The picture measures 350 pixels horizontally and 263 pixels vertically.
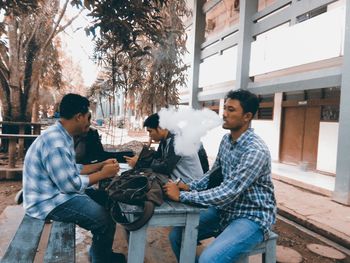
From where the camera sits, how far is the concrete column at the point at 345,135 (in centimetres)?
659

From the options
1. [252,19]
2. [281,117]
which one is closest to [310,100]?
[281,117]

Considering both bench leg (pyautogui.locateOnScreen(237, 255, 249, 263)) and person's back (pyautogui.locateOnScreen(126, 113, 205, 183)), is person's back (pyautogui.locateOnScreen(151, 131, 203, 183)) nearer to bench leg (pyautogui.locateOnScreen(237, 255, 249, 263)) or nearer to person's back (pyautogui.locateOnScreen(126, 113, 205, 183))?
person's back (pyautogui.locateOnScreen(126, 113, 205, 183))

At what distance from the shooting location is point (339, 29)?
23.0 ft

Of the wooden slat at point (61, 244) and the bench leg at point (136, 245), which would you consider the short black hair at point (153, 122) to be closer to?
the wooden slat at point (61, 244)

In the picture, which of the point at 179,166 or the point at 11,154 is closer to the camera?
the point at 179,166

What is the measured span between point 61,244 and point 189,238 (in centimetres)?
101

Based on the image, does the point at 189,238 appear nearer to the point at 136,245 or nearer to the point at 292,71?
the point at 136,245

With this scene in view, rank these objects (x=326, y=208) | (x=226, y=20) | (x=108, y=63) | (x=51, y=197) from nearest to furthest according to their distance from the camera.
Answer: (x=51, y=197), (x=326, y=208), (x=108, y=63), (x=226, y=20)

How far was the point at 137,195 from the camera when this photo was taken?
242 centimetres

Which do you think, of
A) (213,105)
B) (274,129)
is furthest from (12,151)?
(213,105)

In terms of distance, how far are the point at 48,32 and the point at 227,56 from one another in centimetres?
635

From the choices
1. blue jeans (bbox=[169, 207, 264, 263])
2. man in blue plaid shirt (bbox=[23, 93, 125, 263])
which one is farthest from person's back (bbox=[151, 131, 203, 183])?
blue jeans (bbox=[169, 207, 264, 263])

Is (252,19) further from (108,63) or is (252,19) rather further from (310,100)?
(108,63)

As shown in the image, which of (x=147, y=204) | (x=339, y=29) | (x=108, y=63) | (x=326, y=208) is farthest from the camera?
(x=108, y=63)
